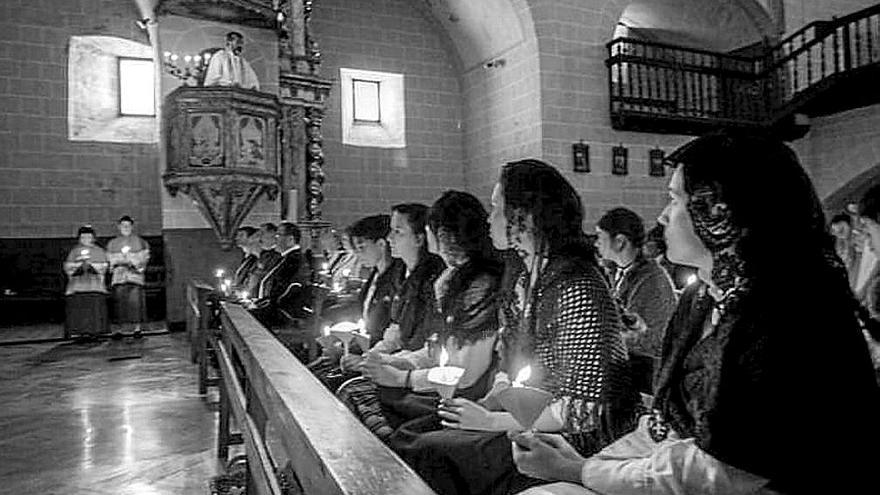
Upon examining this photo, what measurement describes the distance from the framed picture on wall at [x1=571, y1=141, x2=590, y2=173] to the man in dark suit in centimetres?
578

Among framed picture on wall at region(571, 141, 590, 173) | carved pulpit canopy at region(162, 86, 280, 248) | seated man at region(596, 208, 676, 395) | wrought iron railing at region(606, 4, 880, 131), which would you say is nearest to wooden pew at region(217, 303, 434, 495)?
seated man at region(596, 208, 676, 395)

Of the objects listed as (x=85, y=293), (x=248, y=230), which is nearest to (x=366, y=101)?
(x=248, y=230)

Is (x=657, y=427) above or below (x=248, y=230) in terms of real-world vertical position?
below

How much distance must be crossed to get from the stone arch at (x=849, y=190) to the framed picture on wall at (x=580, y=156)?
499 cm

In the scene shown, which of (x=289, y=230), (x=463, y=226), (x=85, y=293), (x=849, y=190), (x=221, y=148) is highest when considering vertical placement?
(x=221, y=148)

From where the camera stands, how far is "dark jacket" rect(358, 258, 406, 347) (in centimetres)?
391

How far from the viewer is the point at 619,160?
11719 mm

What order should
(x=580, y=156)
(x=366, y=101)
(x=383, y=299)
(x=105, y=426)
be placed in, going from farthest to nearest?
(x=366, y=101) < (x=580, y=156) < (x=105, y=426) < (x=383, y=299)

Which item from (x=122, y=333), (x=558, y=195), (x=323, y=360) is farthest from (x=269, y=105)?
(x=558, y=195)

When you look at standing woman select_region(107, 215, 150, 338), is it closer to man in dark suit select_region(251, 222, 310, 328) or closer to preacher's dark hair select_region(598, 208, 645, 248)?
man in dark suit select_region(251, 222, 310, 328)

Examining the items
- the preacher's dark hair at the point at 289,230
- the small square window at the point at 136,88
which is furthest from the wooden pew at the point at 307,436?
the small square window at the point at 136,88

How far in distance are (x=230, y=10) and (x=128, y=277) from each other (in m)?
3.83

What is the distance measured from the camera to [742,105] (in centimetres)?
1276

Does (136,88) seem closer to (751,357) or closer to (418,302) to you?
(418,302)
